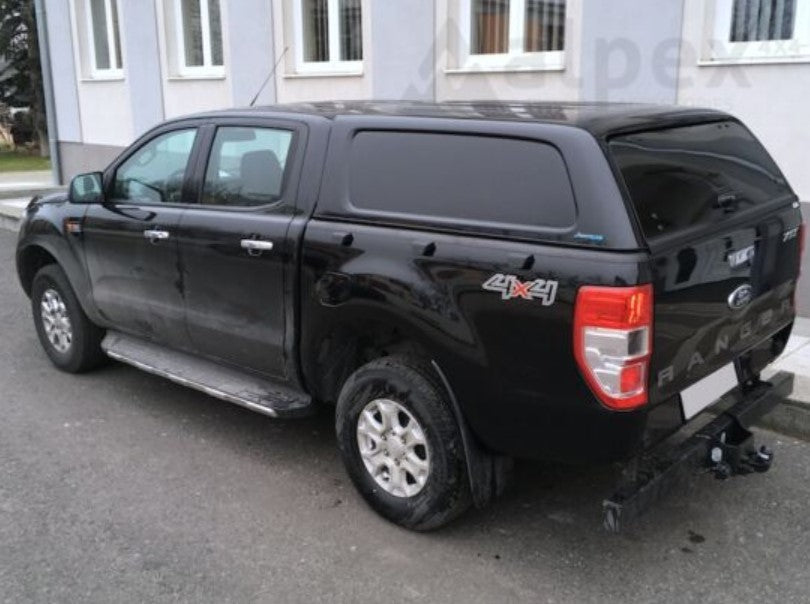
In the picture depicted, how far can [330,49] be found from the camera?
1030 centimetres

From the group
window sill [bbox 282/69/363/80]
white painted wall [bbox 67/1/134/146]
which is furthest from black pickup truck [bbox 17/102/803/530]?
white painted wall [bbox 67/1/134/146]

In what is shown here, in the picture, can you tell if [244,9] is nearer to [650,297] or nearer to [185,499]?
Answer: [185,499]

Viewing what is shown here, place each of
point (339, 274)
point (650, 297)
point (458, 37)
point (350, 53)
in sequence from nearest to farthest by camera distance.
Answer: point (650, 297)
point (339, 274)
point (458, 37)
point (350, 53)

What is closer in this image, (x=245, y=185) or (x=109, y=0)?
(x=245, y=185)

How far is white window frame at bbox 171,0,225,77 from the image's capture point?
463 inches

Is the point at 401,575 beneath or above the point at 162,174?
beneath

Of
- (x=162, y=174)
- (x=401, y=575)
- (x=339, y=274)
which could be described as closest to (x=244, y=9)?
(x=162, y=174)

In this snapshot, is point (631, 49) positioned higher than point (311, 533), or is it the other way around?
point (631, 49)

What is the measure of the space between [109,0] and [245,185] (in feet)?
37.7

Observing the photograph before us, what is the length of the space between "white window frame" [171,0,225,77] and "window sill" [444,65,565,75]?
4.18 metres

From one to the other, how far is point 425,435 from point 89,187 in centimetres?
282

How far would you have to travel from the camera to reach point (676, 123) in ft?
11.1

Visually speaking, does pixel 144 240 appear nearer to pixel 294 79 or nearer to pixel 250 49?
pixel 294 79

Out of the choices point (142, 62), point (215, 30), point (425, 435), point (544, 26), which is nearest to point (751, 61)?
point (544, 26)
